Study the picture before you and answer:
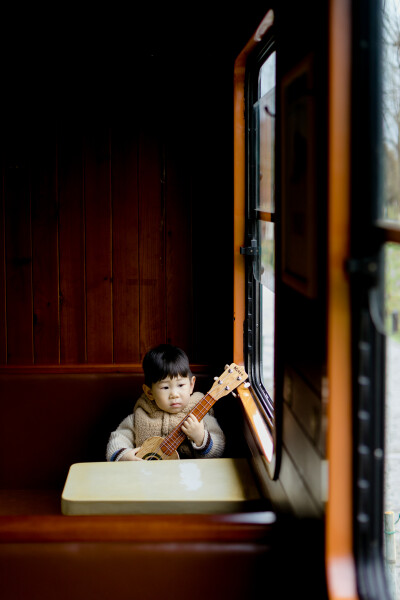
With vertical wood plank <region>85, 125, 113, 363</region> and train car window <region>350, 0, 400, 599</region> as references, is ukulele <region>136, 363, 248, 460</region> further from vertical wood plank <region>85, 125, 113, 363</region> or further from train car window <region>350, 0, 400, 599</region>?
train car window <region>350, 0, 400, 599</region>

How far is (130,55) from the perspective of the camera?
2766 mm

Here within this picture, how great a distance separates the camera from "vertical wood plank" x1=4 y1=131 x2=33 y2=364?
2.80m

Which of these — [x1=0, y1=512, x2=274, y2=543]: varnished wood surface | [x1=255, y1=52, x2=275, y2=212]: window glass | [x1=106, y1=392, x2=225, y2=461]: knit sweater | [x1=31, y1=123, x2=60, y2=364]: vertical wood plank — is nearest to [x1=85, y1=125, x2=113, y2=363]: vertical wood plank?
[x1=31, y1=123, x2=60, y2=364]: vertical wood plank

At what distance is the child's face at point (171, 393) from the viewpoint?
2264 millimetres

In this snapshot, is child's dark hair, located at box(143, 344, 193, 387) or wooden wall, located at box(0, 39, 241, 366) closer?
child's dark hair, located at box(143, 344, 193, 387)

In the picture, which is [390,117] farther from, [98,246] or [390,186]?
[98,246]

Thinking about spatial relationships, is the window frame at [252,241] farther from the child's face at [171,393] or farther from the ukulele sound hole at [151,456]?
the ukulele sound hole at [151,456]

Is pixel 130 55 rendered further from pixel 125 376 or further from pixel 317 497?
pixel 317 497

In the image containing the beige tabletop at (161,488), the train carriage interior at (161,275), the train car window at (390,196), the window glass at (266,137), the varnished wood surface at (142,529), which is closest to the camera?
the train car window at (390,196)

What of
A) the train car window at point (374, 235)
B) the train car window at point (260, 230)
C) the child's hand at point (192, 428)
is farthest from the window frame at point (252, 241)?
the train car window at point (374, 235)

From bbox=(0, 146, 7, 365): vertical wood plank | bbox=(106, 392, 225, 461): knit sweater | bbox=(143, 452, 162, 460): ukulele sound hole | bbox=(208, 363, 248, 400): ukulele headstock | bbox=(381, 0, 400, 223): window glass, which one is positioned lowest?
bbox=(143, 452, 162, 460): ukulele sound hole

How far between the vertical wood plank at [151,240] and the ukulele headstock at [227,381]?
719mm

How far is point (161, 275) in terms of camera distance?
9.40 feet

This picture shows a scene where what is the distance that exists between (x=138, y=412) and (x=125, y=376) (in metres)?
0.43
